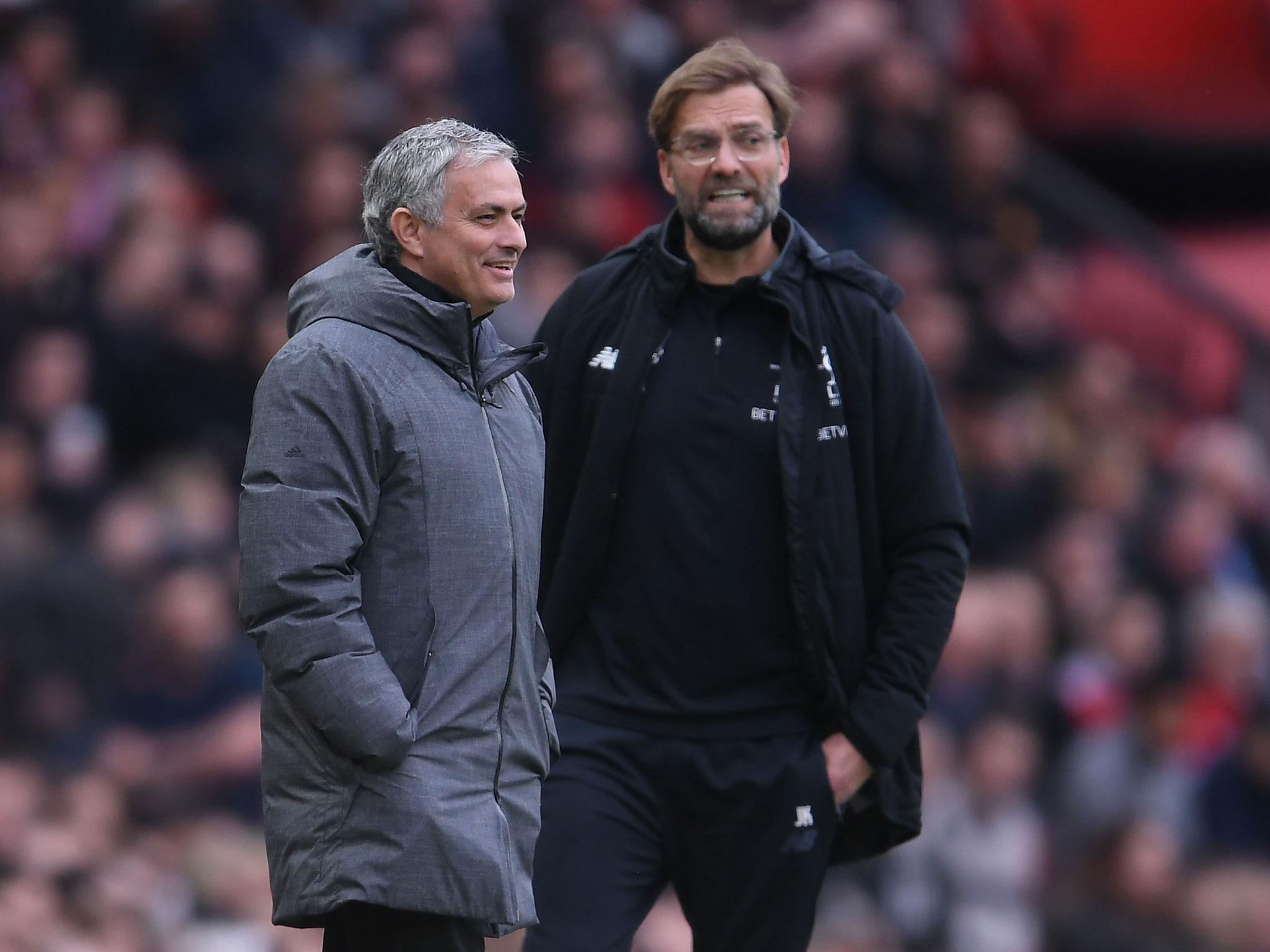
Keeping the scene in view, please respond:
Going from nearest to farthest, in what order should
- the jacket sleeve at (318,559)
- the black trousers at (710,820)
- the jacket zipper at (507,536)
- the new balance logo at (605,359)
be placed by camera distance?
the jacket sleeve at (318,559) < the jacket zipper at (507,536) < the black trousers at (710,820) < the new balance logo at (605,359)

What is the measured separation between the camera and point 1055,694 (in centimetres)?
749

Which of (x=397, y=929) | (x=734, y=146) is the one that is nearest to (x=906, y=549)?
(x=734, y=146)

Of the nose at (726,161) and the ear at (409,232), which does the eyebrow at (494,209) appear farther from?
the nose at (726,161)

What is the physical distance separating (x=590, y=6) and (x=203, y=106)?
1744 millimetres

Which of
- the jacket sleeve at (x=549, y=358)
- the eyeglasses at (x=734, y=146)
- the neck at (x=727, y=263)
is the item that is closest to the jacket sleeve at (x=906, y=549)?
the neck at (x=727, y=263)

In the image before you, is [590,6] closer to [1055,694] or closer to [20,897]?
[1055,694]

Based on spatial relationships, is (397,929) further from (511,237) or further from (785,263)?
(785,263)

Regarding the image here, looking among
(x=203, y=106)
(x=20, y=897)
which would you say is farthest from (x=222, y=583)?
(x=203, y=106)

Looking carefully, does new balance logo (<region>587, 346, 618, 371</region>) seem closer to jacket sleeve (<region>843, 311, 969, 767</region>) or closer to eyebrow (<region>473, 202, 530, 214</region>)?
jacket sleeve (<region>843, 311, 969, 767</region>)

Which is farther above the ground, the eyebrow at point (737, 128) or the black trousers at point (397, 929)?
the eyebrow at point (737, 128)

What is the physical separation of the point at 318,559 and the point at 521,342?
4.10 m

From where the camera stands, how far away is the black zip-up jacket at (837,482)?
3.80 m

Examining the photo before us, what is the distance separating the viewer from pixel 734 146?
3857 mm

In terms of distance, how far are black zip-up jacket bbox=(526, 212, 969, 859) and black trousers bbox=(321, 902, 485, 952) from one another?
1.00m
